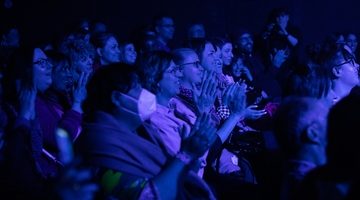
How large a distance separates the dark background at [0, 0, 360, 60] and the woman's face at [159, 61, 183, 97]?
4.61 metres

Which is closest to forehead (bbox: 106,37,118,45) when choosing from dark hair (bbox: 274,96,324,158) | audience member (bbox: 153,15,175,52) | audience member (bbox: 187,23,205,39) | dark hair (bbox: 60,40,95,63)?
dark hair (bbox: 60,40,95,63)

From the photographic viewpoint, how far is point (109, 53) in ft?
16.6

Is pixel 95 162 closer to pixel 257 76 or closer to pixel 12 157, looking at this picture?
pixel 12 157

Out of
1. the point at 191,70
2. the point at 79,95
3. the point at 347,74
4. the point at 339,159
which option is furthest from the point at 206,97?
the point at 339,159

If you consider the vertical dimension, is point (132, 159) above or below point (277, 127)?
below

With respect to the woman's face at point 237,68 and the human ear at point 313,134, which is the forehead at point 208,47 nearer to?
the woman's face at point 237,68

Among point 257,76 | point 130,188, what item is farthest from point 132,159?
point 257,76

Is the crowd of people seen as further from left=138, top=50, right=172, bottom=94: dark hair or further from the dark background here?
the dark background

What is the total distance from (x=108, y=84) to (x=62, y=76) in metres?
1.60

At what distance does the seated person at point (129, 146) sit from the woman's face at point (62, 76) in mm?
1417

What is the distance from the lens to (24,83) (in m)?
3.02

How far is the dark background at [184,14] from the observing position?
25.5 feet

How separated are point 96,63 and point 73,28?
1.05 metres

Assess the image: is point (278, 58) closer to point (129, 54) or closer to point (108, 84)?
point (129, 54)
